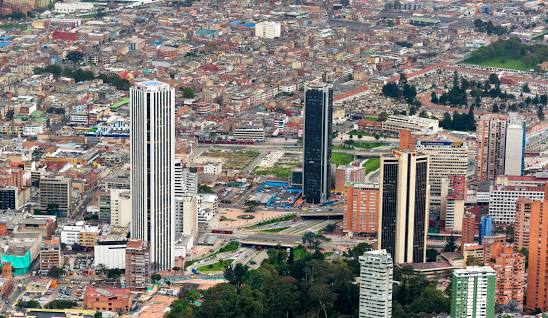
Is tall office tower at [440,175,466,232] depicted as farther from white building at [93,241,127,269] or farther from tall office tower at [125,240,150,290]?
tall office tower at [125,240,150,290]

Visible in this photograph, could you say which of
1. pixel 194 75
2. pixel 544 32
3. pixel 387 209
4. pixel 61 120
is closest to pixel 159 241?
pixel 387 209

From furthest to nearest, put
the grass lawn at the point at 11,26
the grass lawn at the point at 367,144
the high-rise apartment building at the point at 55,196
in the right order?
the grass lawn at the point at 11,26, the grass lawn at the point at 367,144, the high-rise apartment building at the point at 55,196

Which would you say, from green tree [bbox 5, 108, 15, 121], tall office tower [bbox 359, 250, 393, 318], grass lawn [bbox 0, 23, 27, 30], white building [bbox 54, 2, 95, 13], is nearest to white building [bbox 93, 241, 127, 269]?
tall office tower [bbox 359, 250, 393, 318]

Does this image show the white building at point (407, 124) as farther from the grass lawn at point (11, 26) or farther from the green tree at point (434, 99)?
the grass lawn at point (11, 26)

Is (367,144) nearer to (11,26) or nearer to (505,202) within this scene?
(505,202)

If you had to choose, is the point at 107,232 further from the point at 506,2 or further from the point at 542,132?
the point at 506,2

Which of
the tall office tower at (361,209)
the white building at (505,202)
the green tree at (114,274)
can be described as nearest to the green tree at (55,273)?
the green tree at (114,274)
